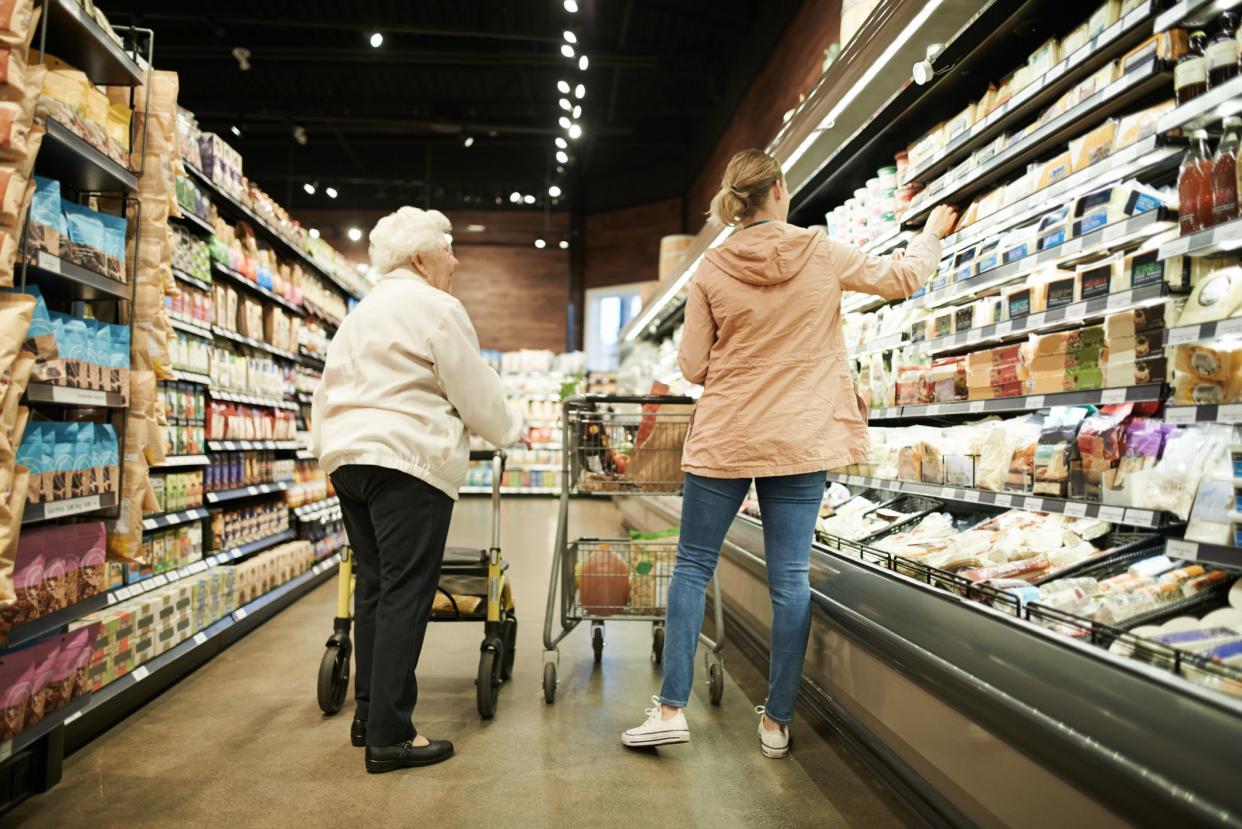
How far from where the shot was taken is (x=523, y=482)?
44.8 feet

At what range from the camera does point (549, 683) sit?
9.78 feet

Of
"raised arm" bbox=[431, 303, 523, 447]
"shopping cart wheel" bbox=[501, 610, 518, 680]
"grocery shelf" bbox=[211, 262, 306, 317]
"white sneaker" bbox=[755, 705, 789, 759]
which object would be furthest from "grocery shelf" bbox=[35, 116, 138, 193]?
"white sneaker" bbox=[755, 705, 789, 759]

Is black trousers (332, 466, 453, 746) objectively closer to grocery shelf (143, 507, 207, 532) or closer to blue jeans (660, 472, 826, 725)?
blue jeans (660, 472, 826, 725)

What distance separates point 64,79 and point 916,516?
2.95 meters

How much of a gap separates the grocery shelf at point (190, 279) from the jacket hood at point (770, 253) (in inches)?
99.3

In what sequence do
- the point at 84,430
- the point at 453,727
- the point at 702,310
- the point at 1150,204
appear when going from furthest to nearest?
the point at 453,727, the point at 702,310, the point at 84,430, the point at 1150,204

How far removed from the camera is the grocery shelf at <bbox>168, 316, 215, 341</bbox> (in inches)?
139

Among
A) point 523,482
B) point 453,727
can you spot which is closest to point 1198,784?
point 453,727

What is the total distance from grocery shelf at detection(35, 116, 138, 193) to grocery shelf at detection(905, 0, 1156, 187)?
2655 millimetres

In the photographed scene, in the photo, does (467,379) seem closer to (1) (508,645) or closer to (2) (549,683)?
(2) (549,683)

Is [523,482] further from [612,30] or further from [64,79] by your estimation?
[64,79]

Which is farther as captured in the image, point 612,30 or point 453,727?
point 612,30

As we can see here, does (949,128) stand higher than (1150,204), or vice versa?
(949,128)

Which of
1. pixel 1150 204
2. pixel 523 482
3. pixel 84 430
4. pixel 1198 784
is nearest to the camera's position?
pixel 1198 784
